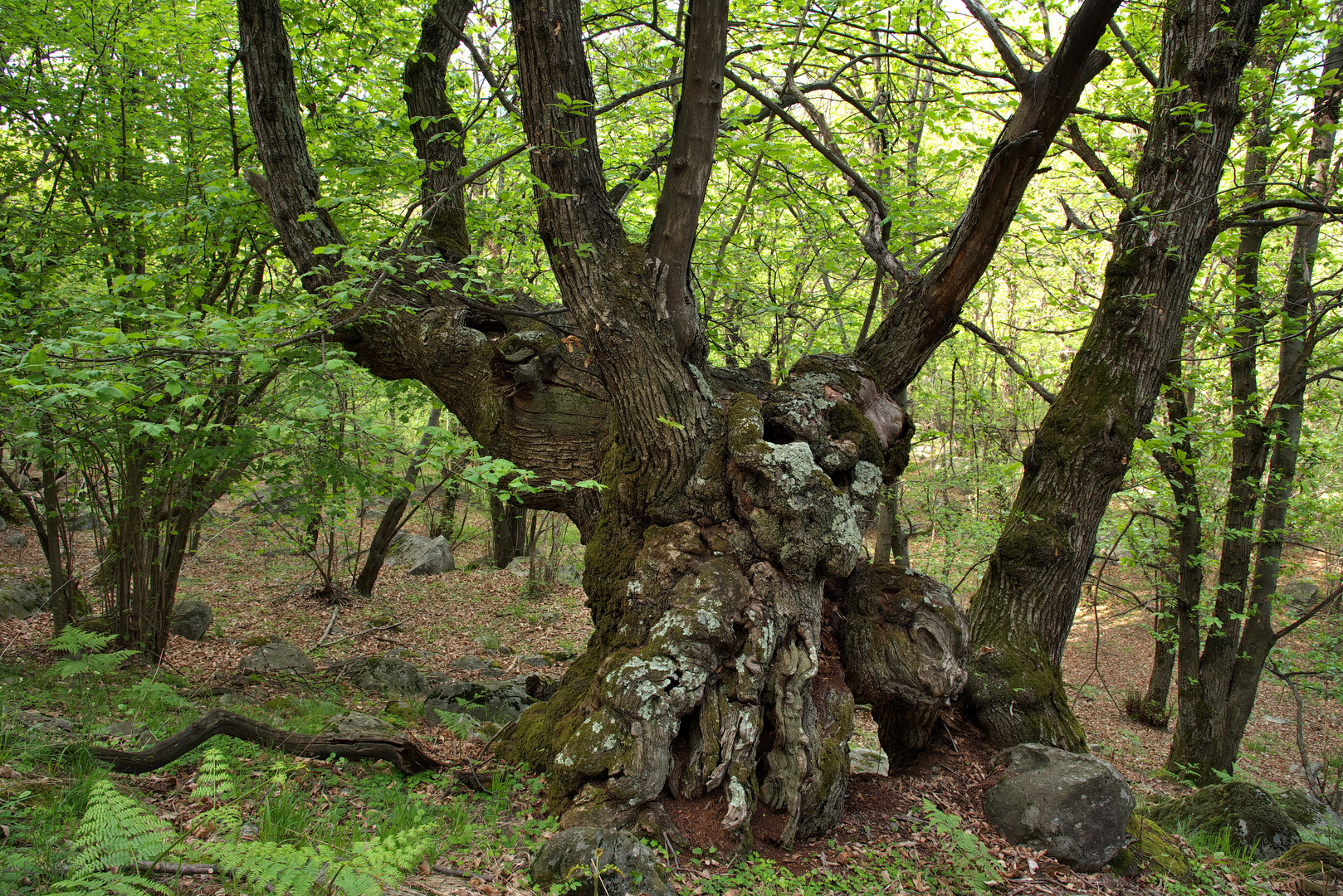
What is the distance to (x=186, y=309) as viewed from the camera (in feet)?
14.7

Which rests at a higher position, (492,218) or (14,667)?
(492,218)

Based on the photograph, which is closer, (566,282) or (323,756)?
(323,756)

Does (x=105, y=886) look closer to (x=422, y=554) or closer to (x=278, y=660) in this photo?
(x=278, y=660)

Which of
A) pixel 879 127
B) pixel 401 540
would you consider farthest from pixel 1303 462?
pixel 401 540

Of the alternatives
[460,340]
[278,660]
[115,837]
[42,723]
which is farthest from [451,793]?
[278,660]

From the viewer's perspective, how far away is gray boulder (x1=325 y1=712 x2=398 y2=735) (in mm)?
3854

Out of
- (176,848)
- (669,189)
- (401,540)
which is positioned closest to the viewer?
(176,848)

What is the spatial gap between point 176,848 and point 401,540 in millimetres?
12718

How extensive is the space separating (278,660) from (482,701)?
6.88ft

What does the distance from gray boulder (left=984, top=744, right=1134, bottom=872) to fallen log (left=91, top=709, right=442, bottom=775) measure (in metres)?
3.29

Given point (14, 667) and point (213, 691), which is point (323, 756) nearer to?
point (213, 691)

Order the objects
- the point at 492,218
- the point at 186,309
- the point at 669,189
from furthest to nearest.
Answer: the point at 492,218 → the point at 186,309 → the point at 669,189

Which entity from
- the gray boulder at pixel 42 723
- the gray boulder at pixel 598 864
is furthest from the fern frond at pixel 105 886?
the gray boulder at pixel 42 723

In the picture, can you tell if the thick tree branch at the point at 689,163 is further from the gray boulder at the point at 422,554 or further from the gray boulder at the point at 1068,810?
the gray boulder at the point at 422,554
